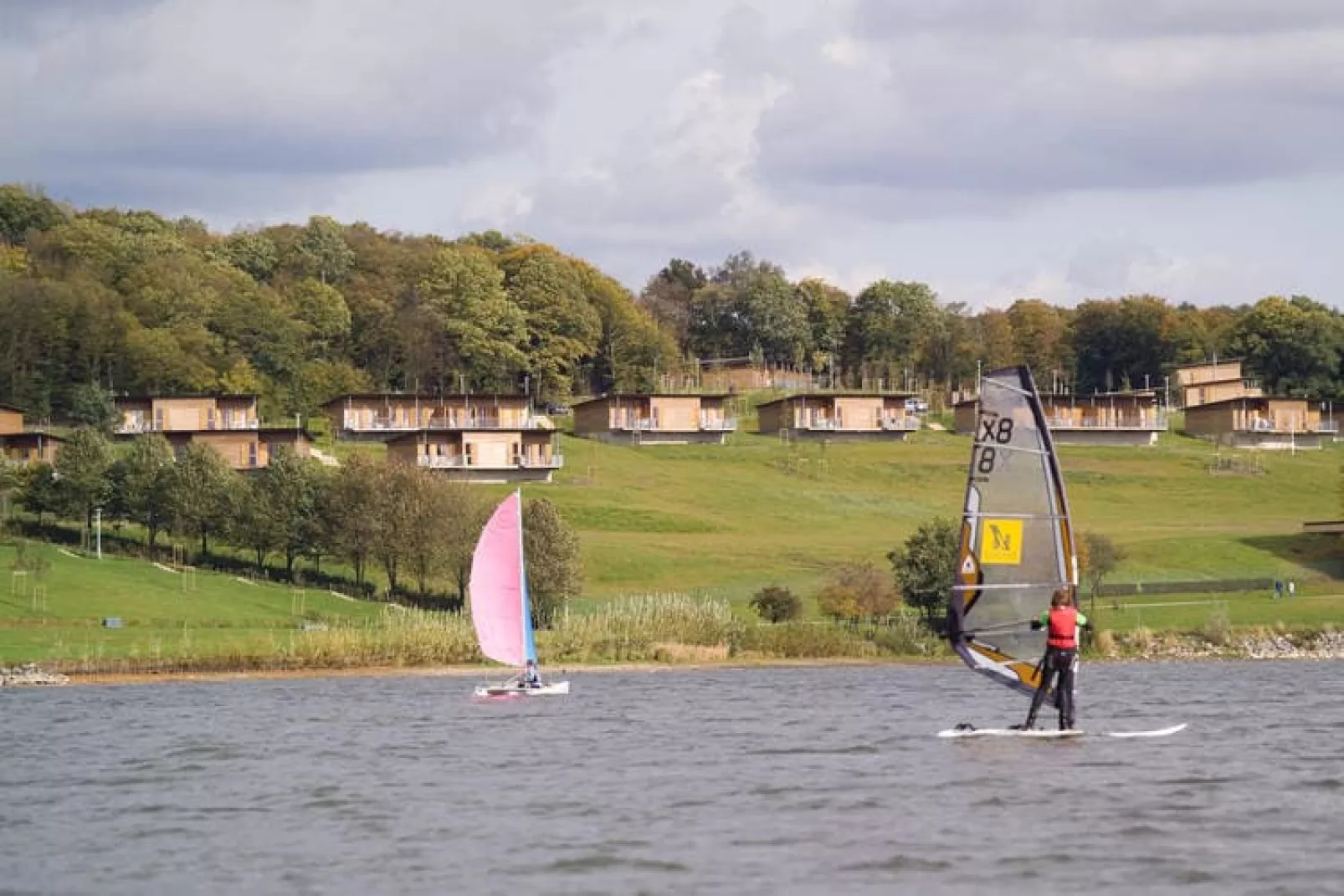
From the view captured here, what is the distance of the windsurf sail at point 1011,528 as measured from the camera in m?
32.2

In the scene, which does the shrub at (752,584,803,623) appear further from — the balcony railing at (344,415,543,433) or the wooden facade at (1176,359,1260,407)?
the wooden facade at (1176,359,1260,407)

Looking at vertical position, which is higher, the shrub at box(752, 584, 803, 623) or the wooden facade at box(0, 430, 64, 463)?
the wooden facade at box(0, 430, 64, 463)

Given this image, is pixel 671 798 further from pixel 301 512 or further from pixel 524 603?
pixel 301 512

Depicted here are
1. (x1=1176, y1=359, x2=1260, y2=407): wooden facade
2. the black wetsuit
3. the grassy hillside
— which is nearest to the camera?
the black wetsuit

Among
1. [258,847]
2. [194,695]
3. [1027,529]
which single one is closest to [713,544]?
[194,695]

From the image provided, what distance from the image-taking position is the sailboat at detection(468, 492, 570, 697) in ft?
164

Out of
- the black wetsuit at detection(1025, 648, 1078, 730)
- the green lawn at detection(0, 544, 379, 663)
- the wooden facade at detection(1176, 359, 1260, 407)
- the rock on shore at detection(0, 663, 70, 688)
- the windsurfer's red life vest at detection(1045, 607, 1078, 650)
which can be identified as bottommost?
the rock on shore at detection(0, 663, 70, 688)

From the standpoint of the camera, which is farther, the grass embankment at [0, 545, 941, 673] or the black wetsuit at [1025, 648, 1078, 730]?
the grass embankment at [0, 545, 941, 673]

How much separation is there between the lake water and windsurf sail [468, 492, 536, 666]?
2740 millimetres

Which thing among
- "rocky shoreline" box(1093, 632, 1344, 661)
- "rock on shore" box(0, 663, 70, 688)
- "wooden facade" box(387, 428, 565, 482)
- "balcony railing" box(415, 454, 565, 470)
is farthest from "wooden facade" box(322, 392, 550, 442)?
"rock on shore" box(0, 663, 70, 688)

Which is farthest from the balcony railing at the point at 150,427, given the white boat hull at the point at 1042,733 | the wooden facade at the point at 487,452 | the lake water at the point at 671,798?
the white boat hull at the point at 1042,733

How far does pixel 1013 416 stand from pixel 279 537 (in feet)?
199

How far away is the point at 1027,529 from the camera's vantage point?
32562 millimetres

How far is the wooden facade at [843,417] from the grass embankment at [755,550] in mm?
2672
